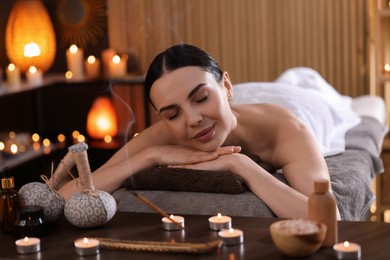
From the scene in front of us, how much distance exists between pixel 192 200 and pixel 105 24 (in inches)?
126

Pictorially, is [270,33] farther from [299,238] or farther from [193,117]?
[299,238]

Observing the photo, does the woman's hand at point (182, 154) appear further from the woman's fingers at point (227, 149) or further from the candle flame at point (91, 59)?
the candle flame at point (91, 59)

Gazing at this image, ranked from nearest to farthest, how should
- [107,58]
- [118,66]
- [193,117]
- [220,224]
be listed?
[220,224] < [193,117] < [118,66] < [107,58]

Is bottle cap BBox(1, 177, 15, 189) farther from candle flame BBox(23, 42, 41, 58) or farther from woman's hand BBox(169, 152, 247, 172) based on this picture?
candle flame BBox(23, 42, 41, 58)

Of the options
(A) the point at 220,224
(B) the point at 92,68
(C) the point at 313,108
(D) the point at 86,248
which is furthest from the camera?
(B) the point at 92,68

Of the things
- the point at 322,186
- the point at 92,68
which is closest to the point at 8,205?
the point at 322,186

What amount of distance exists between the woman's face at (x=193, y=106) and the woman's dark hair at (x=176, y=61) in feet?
0.04

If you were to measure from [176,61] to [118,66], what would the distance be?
277 centimetres

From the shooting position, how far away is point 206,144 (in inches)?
75.7

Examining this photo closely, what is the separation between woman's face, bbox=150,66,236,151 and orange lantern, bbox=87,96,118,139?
2678 millimetres

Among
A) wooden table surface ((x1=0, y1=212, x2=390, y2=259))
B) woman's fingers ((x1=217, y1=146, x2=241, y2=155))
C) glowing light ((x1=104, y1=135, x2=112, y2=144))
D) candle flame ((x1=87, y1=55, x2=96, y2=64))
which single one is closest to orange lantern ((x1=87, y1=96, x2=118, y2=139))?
glowing light ((x1=104, y1=135, x2=112, y2=144))

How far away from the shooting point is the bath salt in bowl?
1340 mm

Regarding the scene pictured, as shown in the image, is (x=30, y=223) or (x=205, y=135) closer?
(x=30, y=223)

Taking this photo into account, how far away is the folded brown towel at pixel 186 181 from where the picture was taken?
1837 millimetres
